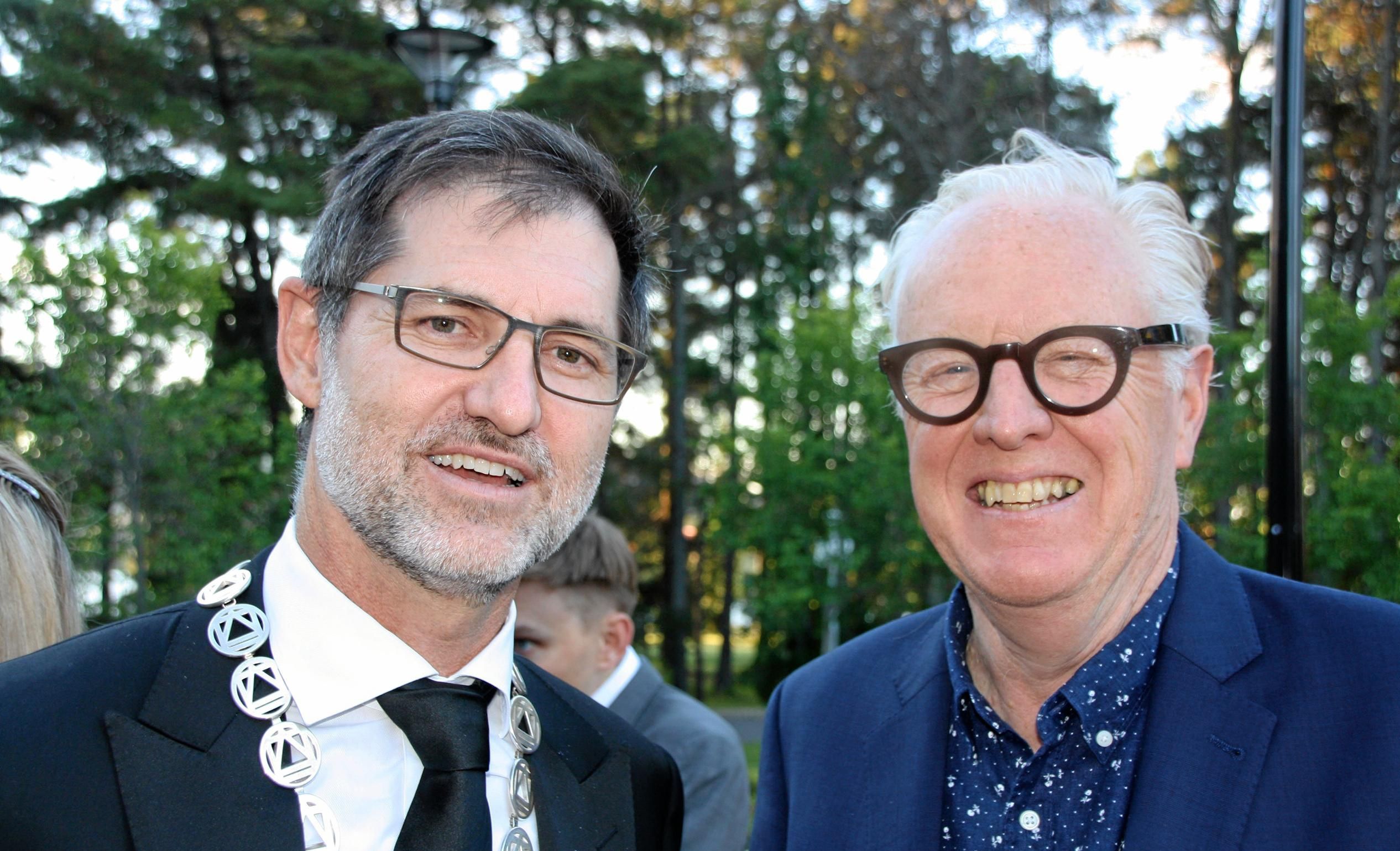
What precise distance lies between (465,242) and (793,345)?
19462 mm

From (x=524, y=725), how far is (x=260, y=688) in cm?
52

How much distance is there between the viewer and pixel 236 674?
193cm

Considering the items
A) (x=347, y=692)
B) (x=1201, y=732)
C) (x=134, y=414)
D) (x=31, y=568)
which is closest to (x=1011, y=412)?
(x=1201, y=732)

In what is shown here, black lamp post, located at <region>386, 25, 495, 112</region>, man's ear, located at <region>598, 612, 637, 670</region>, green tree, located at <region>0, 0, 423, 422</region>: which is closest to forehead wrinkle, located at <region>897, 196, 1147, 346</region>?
man's ear, located at <region>598, 612, 637, 670</region>

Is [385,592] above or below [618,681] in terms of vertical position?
above

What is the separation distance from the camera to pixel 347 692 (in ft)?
6.44

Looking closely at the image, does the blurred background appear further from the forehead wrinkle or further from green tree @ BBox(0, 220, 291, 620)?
the forehead wrinkle

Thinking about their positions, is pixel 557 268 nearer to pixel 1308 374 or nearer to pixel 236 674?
pixel 236 674

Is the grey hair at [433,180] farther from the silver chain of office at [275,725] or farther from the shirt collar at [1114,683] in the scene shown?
the shirt collar at [1114,683]

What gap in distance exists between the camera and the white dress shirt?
1.94 m

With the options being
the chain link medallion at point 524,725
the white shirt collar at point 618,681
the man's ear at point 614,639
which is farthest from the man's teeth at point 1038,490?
the man's ear at point 614,639

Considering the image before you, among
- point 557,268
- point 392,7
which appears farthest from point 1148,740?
point 392,7

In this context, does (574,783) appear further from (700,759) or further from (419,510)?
(700,759)

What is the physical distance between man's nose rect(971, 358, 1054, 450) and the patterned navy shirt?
44 cm
